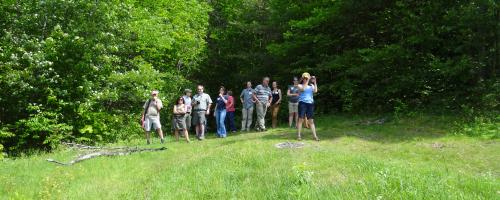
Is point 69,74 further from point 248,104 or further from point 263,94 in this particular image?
point 263,94

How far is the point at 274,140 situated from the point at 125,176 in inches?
200

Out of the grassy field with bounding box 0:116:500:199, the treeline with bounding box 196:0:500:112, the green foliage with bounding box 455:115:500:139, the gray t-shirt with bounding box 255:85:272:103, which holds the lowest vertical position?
the grassy field with bounding box 0:116:500:199

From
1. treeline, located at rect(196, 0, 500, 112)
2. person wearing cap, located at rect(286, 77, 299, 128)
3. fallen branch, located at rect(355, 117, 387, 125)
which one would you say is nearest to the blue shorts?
person wearing cap, located at rect(286, 77, 299, 128)

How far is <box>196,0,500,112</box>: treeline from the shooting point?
1650cm

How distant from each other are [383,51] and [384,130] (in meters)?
4.24

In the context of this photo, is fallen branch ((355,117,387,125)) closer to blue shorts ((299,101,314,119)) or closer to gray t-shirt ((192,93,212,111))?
blue shorts ((299,101,314,119))

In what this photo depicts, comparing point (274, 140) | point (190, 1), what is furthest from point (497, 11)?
point (190, 1)

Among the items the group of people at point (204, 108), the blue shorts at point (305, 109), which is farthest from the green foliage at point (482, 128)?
the group of people at point (204, 108)

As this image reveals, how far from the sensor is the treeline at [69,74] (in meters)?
18.0

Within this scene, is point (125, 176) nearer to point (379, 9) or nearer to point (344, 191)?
point (344, 191)

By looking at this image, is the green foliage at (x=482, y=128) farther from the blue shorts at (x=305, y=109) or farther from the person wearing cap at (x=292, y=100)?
the person wearing cap at (x=292, y=100)

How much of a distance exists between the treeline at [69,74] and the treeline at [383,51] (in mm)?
6051

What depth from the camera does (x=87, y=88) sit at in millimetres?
19203

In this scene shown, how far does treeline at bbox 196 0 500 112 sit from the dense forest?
0.05 meters
